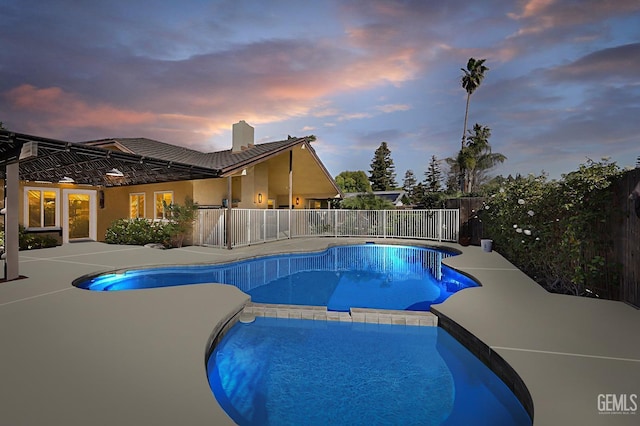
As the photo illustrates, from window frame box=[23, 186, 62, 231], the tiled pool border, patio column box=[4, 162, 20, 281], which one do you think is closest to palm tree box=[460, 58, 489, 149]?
the tiled pool border

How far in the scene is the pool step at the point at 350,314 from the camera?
4.27m

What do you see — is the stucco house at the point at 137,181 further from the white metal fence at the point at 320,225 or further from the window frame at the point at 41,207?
the white metal fence at the point at 320,225

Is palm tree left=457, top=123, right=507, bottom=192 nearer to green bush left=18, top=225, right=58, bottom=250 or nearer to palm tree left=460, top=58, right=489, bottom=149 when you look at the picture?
palm tree left=460, top=58, right=489, bottom=149

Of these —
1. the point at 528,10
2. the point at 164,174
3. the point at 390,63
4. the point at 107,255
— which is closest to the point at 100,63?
the point at 164,174

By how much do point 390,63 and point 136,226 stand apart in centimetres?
1206

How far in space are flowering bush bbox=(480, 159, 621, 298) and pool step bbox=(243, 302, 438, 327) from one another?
9.88ft

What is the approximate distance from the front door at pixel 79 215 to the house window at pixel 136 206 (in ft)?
5.42

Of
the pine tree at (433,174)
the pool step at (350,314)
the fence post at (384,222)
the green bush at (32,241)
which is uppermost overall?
the pine tree at (433,174)

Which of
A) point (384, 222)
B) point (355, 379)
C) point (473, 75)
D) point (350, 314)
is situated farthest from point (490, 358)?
point (473, 75)

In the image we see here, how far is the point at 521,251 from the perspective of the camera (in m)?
7.46

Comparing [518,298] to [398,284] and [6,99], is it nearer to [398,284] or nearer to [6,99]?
[398,284]

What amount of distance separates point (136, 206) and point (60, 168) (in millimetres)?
4798

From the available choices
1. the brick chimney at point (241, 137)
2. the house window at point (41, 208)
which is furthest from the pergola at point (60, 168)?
the brick chimney at point (241, 137)

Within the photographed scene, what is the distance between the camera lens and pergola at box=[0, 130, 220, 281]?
562 centimetres
